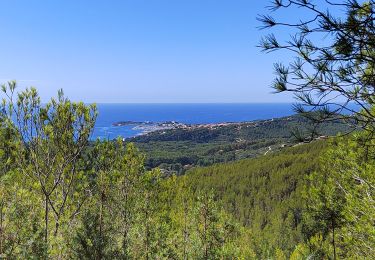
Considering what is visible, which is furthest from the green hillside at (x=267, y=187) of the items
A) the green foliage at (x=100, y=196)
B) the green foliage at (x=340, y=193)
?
the green foliage at (x=340, y=193)

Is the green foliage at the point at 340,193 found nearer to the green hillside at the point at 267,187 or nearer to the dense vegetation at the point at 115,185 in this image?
the dense vegetation at the point at 115,185

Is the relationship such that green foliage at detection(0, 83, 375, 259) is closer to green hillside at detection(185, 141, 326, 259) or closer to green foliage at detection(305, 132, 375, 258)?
green foliage at detection(305, 132, 375, 258)

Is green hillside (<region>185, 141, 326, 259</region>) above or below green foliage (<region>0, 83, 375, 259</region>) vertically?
below

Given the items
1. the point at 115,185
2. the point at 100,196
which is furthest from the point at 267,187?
the point at 100,196

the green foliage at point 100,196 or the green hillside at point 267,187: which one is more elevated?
the green foliage at point 100,196

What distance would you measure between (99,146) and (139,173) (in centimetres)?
237

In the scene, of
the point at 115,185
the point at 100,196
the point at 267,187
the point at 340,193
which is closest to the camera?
the point at 100,196

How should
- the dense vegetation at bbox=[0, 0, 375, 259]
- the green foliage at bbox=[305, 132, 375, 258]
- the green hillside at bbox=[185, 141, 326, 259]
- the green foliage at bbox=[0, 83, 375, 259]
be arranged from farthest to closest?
the green hillside at bbox=[185, 141, 326, 259]
the green foliage at bbox=[305, 132, 375, 258]
the green foliage at bbox=[0, 83, 375, 259]
the dense vegetation at bbox=[0, 0, 375, 259]

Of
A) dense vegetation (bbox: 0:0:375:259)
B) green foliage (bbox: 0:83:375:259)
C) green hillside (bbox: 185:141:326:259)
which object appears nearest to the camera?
dense vegetation (bbox: 0:0:375:259)

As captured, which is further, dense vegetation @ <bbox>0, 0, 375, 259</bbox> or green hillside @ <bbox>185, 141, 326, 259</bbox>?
green hillside @ <bbox>185, 141, 326, 259</bbox>

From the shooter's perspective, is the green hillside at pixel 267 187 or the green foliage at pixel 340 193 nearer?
the green foliage at pixel 340 193

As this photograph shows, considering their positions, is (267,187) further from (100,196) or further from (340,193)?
(100,196)

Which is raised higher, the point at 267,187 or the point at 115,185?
the point at 115,185

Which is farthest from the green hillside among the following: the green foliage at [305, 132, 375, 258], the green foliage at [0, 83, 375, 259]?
the green foliage at [305, 132, 375, 258]
